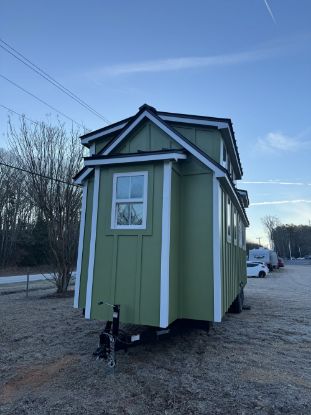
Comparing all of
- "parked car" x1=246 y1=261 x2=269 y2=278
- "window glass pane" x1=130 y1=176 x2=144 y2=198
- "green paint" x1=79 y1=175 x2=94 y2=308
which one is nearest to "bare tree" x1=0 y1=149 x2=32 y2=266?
"parked car" x1=246 y1=261 x2=269 y2=278

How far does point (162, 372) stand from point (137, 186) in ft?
10.3

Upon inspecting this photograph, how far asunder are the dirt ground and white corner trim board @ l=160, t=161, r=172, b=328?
92 cm

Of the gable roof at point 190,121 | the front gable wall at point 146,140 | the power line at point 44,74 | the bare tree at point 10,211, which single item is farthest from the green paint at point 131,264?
the bare tree at point 10,211

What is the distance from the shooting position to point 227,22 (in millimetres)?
9875

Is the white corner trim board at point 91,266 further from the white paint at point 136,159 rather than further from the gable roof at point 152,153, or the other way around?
the gable roof at point 152,153

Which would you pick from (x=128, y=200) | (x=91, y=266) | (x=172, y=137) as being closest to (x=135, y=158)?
(x=128, y=200)

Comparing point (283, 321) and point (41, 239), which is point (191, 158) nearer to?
point (283, 321)

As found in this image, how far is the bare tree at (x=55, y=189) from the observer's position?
13.7 m

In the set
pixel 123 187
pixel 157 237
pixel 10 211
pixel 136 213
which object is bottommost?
pixel 157 237

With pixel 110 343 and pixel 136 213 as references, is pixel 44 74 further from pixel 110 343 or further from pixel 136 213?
pixel 110 343

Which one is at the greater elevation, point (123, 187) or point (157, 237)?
point (123, 187)

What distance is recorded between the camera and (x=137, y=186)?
5738 millimetres

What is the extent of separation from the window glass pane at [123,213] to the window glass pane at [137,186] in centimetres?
24

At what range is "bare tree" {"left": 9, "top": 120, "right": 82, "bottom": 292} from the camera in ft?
45.1
